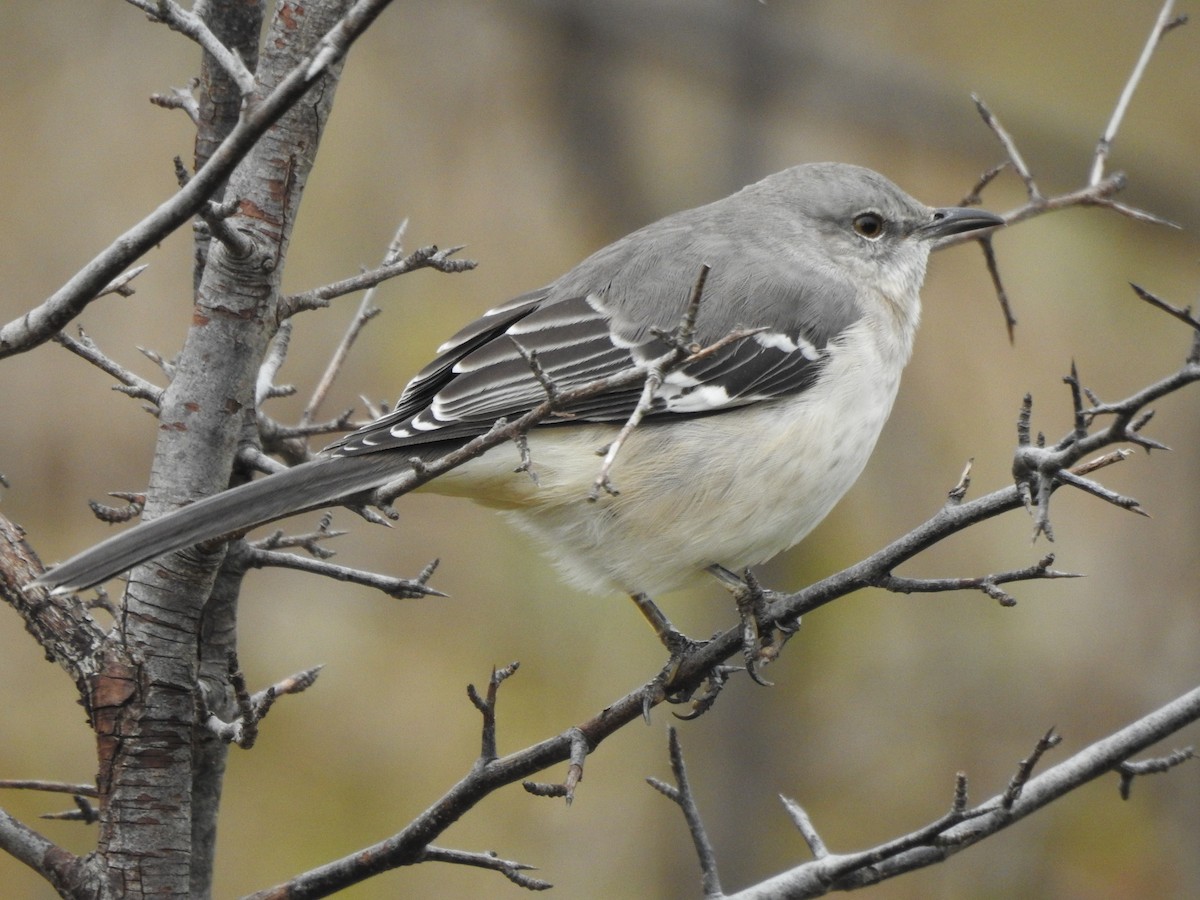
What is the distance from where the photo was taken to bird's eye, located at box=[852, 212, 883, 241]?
436 cm

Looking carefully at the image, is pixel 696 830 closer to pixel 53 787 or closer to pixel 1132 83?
pixel 53 787

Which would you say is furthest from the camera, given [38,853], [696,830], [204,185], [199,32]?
[696,830]

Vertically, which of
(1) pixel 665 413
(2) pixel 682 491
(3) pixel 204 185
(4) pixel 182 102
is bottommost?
(3) pixel 204 185

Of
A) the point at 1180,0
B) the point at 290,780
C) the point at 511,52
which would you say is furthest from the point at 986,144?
the point at 290,780

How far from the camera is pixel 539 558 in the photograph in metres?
6.04

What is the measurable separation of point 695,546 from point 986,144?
388cm

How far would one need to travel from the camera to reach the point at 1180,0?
6.98 metres

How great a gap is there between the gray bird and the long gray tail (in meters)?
0.18

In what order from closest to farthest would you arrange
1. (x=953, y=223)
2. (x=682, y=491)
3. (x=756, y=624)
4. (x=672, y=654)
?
(x=756, y=624)
(x=682, y=491)
(x=672, y=654)
(x=953, y=223)

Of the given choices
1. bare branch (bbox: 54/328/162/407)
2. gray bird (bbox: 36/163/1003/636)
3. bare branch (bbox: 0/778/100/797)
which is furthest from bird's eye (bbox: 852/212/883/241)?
bare branch (bbox: 0/778/100/797)

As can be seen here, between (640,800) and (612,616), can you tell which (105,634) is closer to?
(612,616)

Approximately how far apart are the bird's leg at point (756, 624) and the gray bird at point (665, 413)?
10 cm

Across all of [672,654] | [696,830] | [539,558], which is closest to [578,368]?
[672,654]

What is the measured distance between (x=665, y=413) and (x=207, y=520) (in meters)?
1.48
